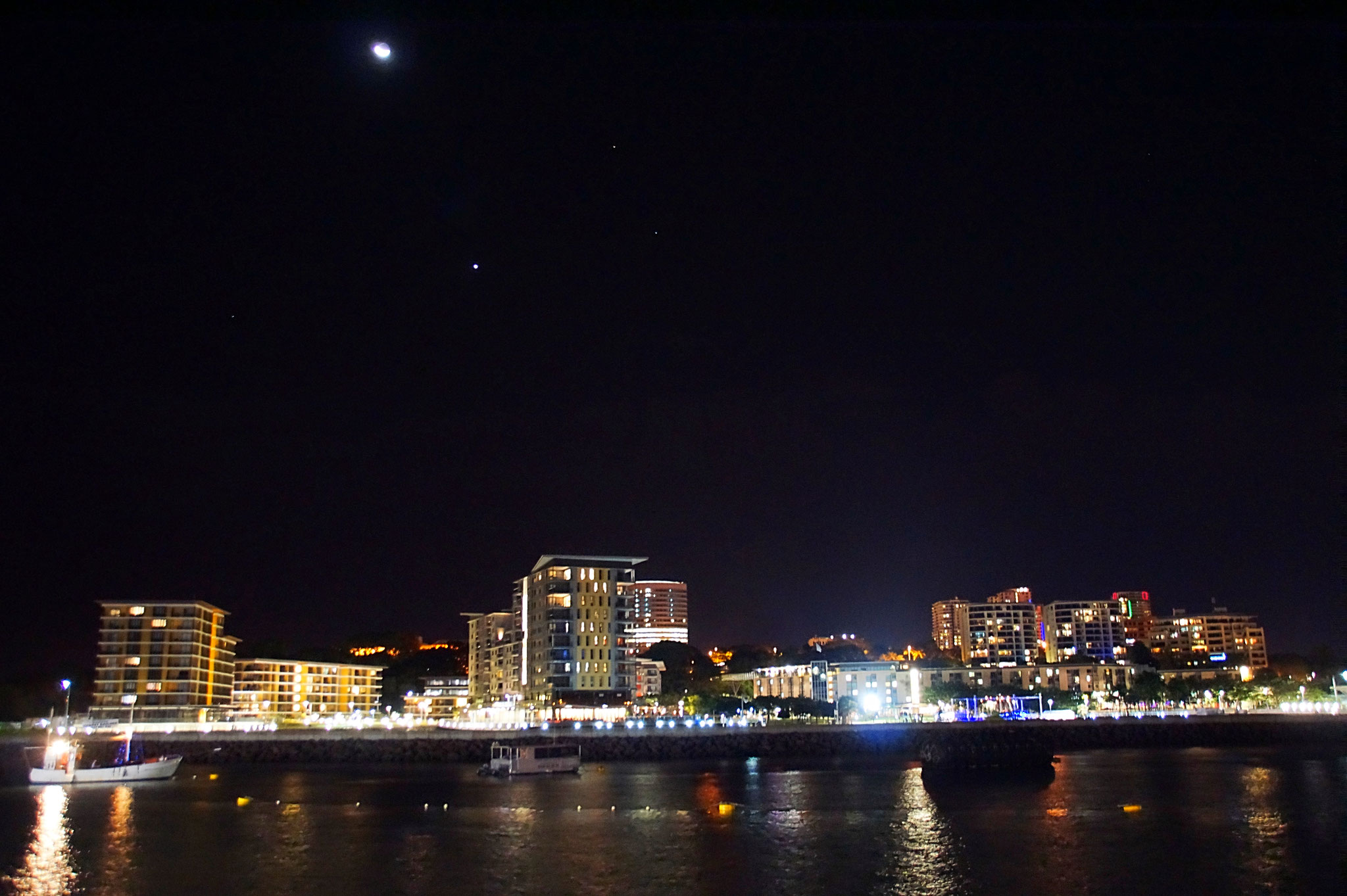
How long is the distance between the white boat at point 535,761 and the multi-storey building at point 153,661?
69.3m

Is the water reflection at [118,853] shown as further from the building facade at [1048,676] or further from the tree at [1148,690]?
the building facade at [1048,676]

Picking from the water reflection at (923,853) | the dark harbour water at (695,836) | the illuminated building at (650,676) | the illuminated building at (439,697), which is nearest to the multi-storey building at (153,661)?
the illuminated building at (439,697)

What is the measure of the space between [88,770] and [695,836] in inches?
1762

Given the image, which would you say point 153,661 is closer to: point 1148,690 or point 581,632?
point 581,632

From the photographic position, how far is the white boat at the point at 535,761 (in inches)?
2766

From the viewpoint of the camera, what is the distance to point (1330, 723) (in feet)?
349

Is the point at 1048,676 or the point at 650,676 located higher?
the point at 650,676

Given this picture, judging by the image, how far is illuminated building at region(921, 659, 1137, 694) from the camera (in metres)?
170

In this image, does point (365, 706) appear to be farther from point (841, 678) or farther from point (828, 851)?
point (828, 851)

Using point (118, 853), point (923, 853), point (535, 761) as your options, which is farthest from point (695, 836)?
point (535, 761)

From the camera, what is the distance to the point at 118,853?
38531 millimetres

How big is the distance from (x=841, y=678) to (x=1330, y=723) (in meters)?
71.1

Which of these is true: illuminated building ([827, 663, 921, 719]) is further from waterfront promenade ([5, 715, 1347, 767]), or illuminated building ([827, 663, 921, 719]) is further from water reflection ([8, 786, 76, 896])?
water reflection ([8, 786, 76, 896])

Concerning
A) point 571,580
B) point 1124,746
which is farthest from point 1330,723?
point 571,580
